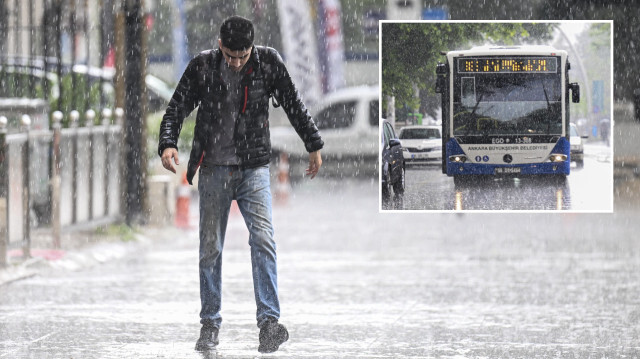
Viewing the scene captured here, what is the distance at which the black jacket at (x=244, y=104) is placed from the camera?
7.55m

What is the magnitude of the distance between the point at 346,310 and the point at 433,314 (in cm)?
62

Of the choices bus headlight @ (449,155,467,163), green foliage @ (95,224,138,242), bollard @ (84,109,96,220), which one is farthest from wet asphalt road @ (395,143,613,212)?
bollard @ (84,109,96,220)

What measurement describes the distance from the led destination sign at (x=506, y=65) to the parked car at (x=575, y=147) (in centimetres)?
29

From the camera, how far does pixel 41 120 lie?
15531 millimetres

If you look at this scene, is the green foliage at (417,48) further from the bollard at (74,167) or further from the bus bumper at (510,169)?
the bollard at (74,167)

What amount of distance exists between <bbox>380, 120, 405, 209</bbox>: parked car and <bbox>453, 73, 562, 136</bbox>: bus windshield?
305 millimetres

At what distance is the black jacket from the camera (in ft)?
24.8

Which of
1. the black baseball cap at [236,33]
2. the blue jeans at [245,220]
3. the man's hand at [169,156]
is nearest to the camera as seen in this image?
the black baseball cap at [236,33]

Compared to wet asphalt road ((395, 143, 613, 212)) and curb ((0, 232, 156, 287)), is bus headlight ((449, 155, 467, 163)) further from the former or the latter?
curb ((0, 232, 156, 287))

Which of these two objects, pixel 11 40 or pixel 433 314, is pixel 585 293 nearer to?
pixel 433 314

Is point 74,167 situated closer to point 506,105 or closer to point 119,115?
point 119,115

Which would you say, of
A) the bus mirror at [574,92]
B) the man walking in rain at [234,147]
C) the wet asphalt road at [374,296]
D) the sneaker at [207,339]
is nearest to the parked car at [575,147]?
the bus mirror at [574,92]

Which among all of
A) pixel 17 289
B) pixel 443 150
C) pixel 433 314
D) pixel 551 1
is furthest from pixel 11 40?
pixel 443 150

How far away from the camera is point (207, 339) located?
7.96 metres
